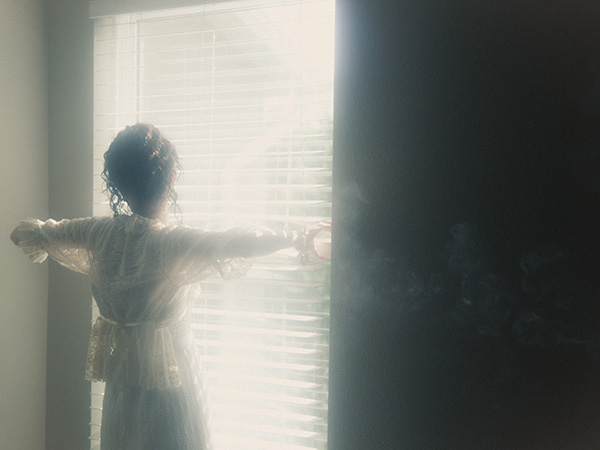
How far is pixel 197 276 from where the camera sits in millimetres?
1203

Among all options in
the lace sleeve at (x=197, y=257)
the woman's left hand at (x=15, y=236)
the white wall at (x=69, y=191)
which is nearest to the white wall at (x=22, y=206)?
the white wall at (x=69, y=191)

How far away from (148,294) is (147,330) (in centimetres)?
11

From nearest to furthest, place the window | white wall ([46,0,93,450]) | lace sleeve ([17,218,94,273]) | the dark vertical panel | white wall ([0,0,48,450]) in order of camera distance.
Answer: the dark vertical panel < lace sleeve ([17,218,94,273]) < the window < white wall ([0,0,48,450]) < white wall ([46,0,93,450])

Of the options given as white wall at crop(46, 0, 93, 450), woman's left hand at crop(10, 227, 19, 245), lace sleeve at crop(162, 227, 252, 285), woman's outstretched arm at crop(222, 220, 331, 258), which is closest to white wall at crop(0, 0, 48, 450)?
white wall at crop(46, 0, 93, 450)

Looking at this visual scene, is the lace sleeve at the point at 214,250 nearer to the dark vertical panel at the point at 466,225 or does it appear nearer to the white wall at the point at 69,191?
the dark vertical panel at the point at 466,225

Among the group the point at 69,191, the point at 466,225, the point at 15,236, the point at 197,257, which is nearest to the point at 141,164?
the point at 197,257

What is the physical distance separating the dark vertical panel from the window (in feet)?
0.45

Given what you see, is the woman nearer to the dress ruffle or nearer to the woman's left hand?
the dress ruffle

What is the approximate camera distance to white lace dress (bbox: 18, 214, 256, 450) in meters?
1.19

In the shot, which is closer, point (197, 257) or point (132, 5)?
point (197, 257)

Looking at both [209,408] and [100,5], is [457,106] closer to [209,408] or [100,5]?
[209,408]

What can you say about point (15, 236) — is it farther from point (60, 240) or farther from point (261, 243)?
point (261, 243)

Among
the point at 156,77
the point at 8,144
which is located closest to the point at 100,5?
the point at 156,77

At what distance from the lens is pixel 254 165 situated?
149 centimetres
